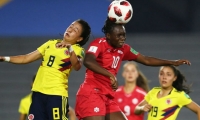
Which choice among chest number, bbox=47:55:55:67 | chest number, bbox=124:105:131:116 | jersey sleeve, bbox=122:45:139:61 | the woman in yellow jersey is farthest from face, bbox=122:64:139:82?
chest number, bbox=47:55:55:67

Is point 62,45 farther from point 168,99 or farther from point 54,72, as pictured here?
point 168,99

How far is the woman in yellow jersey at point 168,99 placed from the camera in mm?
7375

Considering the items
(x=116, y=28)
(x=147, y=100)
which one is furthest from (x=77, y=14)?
(x=116, y=28)

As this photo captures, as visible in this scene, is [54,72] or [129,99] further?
[129,99]

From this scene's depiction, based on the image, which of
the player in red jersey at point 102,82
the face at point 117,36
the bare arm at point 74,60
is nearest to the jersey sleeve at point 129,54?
the player in red jersey at point 102,82

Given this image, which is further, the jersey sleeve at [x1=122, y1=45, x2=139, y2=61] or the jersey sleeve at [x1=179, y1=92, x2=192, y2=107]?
the jersey sleeve at [x1=179, y1=92, x2=192, y2=107]

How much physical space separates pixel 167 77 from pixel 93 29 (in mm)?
4057

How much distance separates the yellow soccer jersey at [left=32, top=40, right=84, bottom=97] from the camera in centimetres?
659

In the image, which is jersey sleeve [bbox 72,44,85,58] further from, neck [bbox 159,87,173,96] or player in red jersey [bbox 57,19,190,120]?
neck [bbox 159,87,173,96]

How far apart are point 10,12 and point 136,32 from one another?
7.86ft

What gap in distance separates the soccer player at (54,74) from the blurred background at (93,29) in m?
4.59

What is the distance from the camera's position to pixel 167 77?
24.7 feet

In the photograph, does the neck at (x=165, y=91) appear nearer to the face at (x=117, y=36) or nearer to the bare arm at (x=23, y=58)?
the face at (x=117, y=36)

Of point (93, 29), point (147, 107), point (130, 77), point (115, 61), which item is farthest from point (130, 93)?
point (115, 61)
